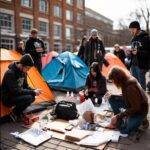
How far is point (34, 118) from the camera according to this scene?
531cm

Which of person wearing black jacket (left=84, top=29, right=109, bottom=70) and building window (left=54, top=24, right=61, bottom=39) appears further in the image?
building window (left=54, top=24, right=61, bottom=39)

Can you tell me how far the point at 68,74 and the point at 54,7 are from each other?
2753 centimetres

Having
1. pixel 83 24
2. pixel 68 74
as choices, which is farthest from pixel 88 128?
pixel 83 24

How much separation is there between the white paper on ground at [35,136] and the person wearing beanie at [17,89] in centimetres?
81

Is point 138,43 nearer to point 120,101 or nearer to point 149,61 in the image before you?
point 149,61

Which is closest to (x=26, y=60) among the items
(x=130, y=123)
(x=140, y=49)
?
→ (x=130, y=123)

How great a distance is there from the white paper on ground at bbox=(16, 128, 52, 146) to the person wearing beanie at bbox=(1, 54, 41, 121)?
81 centimetres

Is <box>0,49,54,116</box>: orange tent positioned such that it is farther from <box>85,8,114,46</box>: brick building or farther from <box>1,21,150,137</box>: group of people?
<box>85,8,114,46</box>: brick building

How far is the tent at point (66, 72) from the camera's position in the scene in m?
8.43

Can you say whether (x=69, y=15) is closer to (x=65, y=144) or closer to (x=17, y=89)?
(x=17, y=89)

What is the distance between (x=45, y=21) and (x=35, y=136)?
1142 inches

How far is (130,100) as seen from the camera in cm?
430

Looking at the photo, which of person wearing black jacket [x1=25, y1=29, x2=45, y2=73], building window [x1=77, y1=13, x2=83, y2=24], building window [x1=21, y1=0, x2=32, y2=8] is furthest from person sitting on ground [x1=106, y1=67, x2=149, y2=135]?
building window [x1=77, y1=13, x2=83, y2=24]

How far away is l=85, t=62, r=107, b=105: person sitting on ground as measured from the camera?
667cm
